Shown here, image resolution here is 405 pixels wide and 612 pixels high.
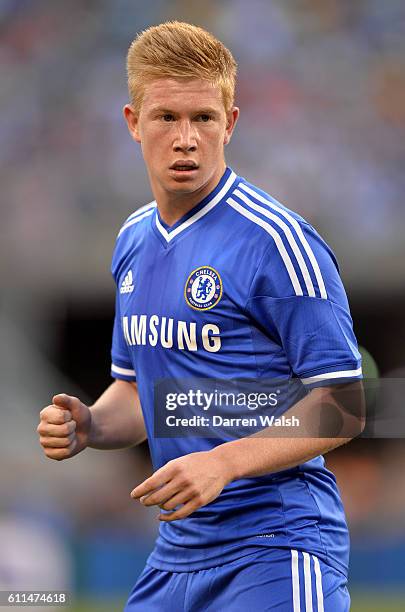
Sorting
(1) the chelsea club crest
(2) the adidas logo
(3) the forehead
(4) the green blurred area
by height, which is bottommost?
(4) the green blurred area

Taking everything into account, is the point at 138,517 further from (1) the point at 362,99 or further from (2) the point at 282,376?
(2) the point at 282,376

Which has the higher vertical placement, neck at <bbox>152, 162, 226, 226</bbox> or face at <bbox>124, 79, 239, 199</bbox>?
face at <bbox>124, 79, 239, 199</bbox>

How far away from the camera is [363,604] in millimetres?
6777

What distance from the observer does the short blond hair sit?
8.97 feet

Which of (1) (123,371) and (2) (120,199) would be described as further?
(2) (120,199)

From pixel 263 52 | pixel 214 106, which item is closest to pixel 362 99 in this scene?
pixel 263 52

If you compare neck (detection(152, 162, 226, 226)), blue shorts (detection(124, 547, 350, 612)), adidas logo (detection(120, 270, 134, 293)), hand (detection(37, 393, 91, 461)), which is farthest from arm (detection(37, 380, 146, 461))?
neck (detection(152, 162, 226, 226))

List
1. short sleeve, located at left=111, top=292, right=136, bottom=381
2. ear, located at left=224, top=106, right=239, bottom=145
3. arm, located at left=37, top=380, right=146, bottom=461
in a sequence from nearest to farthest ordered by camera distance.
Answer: arm, located at left=37, top=380, right=146, bottom=461
ear, located at left=224, top=106, right=239, bottom=145
short sleeve, located at left=111, top=292, right=136, bottom=381

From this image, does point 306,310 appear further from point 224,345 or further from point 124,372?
point 124,372

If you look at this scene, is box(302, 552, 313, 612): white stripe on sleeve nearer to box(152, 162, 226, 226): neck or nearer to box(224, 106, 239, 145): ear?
box(152, 162, 226, 226): neck

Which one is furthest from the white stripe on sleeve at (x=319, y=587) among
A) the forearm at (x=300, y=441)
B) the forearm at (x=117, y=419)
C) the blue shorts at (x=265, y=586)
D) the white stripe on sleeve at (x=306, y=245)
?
the forearm at (x=117, y=419)

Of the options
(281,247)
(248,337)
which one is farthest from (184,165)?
(248,337)

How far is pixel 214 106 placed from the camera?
2.74 meters

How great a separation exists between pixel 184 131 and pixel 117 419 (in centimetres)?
98
